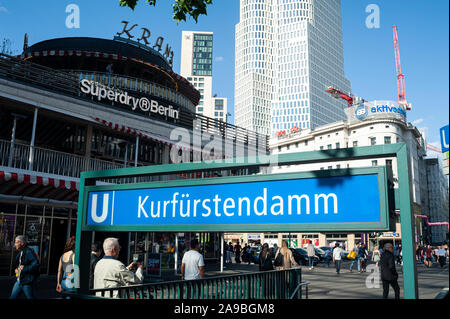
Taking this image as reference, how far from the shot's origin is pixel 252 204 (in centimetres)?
269

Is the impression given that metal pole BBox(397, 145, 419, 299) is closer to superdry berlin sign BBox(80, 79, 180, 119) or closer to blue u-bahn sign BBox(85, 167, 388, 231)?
blue u-bahn sign BBox(85, 167, 388, 231)

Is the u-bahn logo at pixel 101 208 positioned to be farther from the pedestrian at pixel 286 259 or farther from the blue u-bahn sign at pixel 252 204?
the pedestrian at pixel 286 259

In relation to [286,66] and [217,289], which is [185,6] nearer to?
[217,289]

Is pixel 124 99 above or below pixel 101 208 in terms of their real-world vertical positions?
above

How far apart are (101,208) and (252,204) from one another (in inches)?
56.6

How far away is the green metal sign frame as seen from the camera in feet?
7.13

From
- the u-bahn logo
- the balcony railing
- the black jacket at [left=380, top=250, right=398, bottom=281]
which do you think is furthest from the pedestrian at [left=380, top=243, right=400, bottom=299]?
the balcony railing

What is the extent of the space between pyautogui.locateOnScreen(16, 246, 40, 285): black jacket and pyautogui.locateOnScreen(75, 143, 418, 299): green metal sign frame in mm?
4873

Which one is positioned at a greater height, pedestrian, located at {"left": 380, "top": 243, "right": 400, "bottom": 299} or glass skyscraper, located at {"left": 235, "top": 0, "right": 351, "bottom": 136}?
glass skyscraper, located at {"left": 235, "top": 0, "right": 351, "bottom": 136}

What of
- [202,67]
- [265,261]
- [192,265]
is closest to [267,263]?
[265,261]

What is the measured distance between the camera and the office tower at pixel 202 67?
539 ft

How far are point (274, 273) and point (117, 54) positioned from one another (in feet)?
61.3

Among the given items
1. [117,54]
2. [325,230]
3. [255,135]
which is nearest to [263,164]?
[325,230]

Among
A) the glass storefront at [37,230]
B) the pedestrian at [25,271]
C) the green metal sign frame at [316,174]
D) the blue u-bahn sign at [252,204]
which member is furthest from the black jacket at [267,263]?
the blue u-bahn sign at [252,204]
